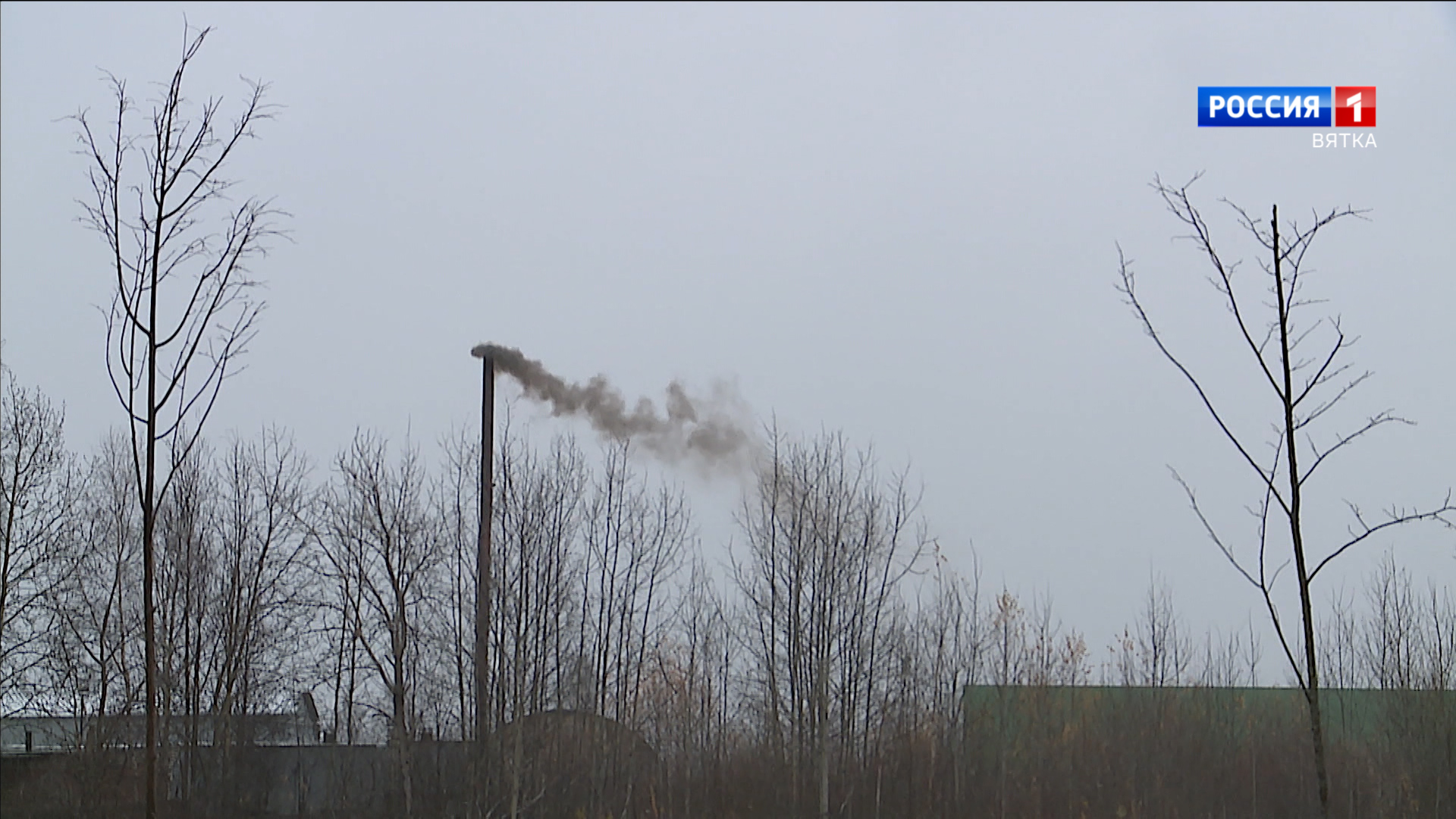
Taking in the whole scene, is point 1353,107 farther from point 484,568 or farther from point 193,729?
point 193,729

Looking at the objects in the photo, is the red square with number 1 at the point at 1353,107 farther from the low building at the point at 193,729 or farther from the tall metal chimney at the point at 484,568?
the low building at the point at 193,729

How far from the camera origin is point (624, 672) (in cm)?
1546

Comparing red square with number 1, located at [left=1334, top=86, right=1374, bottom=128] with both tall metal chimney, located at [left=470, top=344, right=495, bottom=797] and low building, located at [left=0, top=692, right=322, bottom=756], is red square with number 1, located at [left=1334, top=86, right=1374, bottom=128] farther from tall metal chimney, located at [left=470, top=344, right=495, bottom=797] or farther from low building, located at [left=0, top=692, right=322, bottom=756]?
low building, located at [left=0, top=692, right=322, bottom=756]

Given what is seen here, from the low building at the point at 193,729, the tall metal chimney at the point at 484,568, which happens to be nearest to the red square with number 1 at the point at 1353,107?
the tall metal chimney at the point at 484,568

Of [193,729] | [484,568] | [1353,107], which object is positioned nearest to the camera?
[1353,107]

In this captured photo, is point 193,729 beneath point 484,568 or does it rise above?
beneath

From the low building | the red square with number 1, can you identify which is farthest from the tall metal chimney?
the red square with number 1

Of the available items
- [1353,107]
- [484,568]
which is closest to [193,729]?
[484,568]

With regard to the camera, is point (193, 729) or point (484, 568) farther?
point (193, 729)

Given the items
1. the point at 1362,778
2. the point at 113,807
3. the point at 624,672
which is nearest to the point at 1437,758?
the point at 1362,778

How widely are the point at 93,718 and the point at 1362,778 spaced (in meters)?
15.4

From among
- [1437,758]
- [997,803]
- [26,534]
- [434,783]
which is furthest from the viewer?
[26,534]

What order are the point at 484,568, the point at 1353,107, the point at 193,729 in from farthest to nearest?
the point at 193,729, the point at 484,568, the point at 1353,107

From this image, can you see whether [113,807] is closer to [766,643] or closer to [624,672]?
[624,672]
